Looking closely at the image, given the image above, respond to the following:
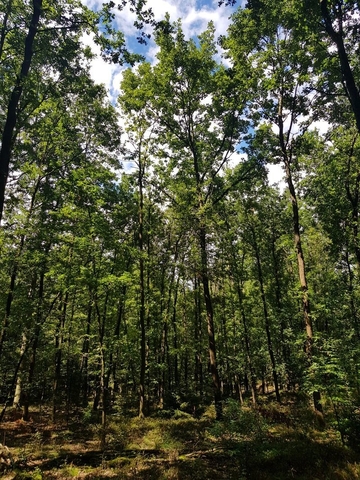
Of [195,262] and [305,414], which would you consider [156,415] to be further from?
[195,262]

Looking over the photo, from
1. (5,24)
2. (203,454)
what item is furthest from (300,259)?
(5,24)

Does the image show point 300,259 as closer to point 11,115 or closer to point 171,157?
point 171,157

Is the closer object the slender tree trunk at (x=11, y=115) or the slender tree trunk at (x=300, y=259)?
the slender tree trunk at (x=11, y=115)

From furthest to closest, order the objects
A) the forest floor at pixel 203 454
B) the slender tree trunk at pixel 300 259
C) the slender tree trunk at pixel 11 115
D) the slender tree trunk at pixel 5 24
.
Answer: the slender tree trunk at pixel 300 259, the slender tree trunk at pixel 5 24, the forest floor at pixel 203 454, the slender tree trunk at pixel 11 115

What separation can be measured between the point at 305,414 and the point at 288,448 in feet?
20.6

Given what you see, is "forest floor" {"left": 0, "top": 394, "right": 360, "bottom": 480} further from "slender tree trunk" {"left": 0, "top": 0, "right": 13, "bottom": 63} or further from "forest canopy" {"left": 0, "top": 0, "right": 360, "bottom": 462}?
"slender tree trunk" {"left": 0, "top": 0, "right": 13, "bottom": 63}

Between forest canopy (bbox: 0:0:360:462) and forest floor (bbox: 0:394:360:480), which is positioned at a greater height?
forest canopy (bbox: 0:0:360:462)

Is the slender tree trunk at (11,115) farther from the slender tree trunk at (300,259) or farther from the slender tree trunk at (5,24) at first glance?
the slender tree trunk at (300,259)

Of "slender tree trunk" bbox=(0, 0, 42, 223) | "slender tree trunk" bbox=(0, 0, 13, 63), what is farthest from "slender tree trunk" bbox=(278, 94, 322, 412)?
"slender tree trunk" bbox=(0, 0, 13, 63)

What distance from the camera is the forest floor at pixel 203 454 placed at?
833 centimetres

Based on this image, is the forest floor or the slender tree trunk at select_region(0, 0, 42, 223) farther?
the forest floor

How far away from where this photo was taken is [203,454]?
1041cm

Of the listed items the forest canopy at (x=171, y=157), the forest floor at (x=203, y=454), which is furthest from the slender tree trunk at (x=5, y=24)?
the forest floor at (x=203, y=454)

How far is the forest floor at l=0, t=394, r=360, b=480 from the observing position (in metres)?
8.33
